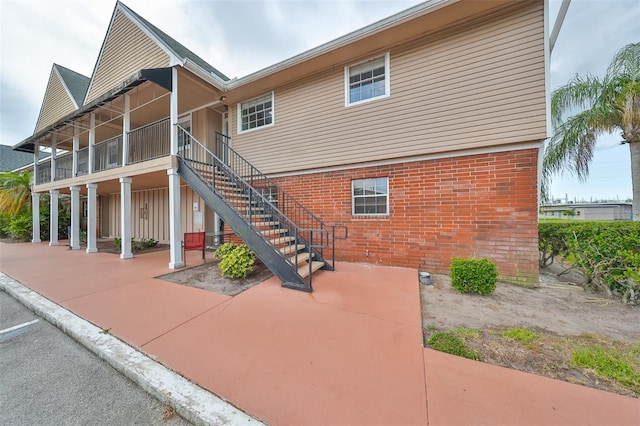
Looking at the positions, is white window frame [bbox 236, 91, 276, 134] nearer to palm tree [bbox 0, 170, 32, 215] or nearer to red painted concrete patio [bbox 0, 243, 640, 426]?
red painted concrete patio [bbox 0, 243, 640, 426]

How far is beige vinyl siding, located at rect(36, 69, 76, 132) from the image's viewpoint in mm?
10906

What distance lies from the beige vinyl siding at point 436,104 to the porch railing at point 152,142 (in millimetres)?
3667

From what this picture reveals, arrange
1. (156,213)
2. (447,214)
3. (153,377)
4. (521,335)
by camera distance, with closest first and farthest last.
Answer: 1. (153,377)
2. (521,335)
3. (447,214)
4. (156,213)

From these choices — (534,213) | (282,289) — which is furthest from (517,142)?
(282,289)

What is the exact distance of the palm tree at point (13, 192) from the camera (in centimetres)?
1159

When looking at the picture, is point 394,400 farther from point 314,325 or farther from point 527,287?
point 527,287

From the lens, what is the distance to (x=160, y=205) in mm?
10078

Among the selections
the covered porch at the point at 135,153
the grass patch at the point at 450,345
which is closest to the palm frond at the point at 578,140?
the grass patch at the point at 450,345

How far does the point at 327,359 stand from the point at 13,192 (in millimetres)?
18700

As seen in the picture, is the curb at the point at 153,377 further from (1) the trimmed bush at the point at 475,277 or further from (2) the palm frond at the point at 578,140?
(2) the palm frond at the point at 578,140

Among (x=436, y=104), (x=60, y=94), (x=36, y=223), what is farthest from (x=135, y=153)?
(x=436, y=104)

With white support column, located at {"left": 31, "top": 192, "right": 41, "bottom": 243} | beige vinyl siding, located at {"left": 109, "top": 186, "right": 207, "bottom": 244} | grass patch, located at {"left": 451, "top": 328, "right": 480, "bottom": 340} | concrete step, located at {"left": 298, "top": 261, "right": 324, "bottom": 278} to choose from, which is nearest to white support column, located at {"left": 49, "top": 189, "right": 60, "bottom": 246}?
white support column, located at {"left": 31, "top": 192, "right": 41, "bottom": 243}

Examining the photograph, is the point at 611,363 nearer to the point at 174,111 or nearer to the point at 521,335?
the point at 521,335

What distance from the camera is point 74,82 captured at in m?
11.5
